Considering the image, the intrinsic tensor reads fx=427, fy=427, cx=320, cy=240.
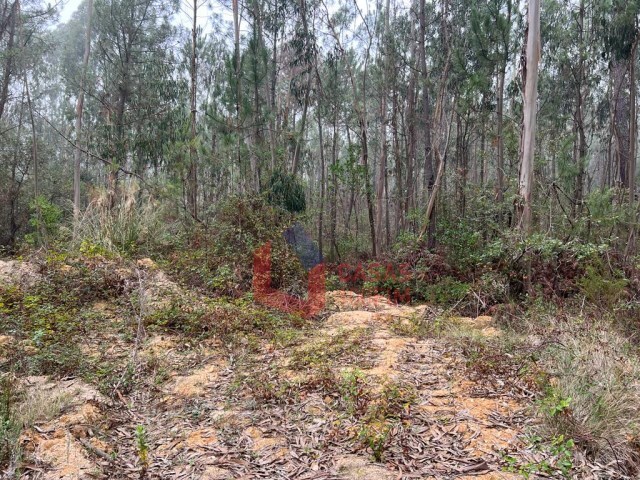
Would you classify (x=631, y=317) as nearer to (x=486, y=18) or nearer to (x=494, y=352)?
(x=494, y=352)

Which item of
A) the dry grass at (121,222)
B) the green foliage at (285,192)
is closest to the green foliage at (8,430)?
the dry grass at (121,222)

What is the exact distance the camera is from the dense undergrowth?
2.40 meters

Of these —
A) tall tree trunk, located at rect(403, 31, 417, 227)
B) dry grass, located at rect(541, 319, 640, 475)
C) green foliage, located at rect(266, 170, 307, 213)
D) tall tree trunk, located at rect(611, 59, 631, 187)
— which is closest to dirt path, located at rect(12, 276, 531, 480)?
dry grass, located at rect(541, 319, 640, 475)

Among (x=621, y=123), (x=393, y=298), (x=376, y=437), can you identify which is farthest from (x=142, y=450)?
(x=621, y=123)

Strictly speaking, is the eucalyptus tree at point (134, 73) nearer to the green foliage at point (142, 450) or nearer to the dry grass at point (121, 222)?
the dry grass at point (121, 222)

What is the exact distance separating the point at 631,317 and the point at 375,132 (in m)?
16.4

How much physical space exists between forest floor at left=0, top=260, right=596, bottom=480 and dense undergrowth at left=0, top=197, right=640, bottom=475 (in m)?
0.07

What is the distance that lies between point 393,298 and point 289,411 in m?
4.63

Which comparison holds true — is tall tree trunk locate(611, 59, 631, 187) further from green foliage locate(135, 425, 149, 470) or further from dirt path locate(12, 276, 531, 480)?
green foliage locate(135, 425, 149, 470)

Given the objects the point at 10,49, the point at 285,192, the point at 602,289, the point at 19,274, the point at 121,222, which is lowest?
the point at 602,289

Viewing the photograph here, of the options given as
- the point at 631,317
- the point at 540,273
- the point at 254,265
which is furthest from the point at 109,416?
the point at 540,273

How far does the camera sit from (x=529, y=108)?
6.25m

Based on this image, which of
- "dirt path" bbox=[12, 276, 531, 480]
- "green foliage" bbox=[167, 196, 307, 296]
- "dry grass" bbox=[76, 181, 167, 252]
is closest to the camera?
"dirt path" bbox=[12, 276, 531, 480]

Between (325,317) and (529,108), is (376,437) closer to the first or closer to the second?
(325,317)
